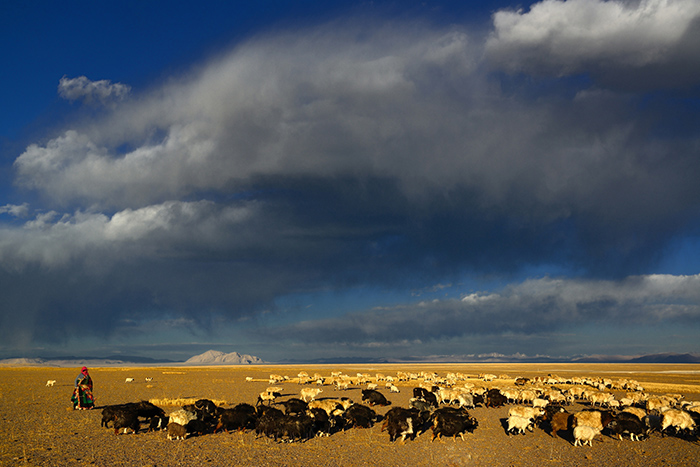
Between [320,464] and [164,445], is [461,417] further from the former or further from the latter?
[164,445]

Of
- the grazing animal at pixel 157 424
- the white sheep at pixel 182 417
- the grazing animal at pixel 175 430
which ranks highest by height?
the white sheep at pixel 182 417

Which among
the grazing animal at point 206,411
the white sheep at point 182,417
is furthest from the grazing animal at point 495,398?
the white sheep at point 182,417

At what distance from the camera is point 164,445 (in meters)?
16.8

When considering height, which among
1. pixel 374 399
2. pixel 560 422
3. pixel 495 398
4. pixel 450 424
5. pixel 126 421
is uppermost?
pixel 126 421

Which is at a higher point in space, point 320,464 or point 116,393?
point 320,464

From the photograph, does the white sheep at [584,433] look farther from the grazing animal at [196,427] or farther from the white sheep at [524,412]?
the grazing animal at [196,427]

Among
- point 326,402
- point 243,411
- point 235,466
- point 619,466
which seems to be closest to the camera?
point 235,466

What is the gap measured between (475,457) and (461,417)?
11.2ft

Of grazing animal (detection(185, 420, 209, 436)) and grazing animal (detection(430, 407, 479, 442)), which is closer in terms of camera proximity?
grazing animal (detection(185, 420, 209, 436))

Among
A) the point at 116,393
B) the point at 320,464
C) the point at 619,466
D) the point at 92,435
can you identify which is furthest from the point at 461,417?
the point at 116,393

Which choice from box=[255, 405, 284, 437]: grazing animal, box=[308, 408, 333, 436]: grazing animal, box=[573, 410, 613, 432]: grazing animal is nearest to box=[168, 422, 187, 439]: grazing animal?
box=[255, 405, 284, 437]: grazing animal

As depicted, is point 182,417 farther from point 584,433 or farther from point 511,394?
point 511,394

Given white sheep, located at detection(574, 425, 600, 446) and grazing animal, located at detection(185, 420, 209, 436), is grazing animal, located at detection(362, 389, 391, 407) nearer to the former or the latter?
grazing animal, located at detection(185, 420, 209, 436)

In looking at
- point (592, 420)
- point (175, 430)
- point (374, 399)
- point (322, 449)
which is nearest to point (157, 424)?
point (175, 430)
